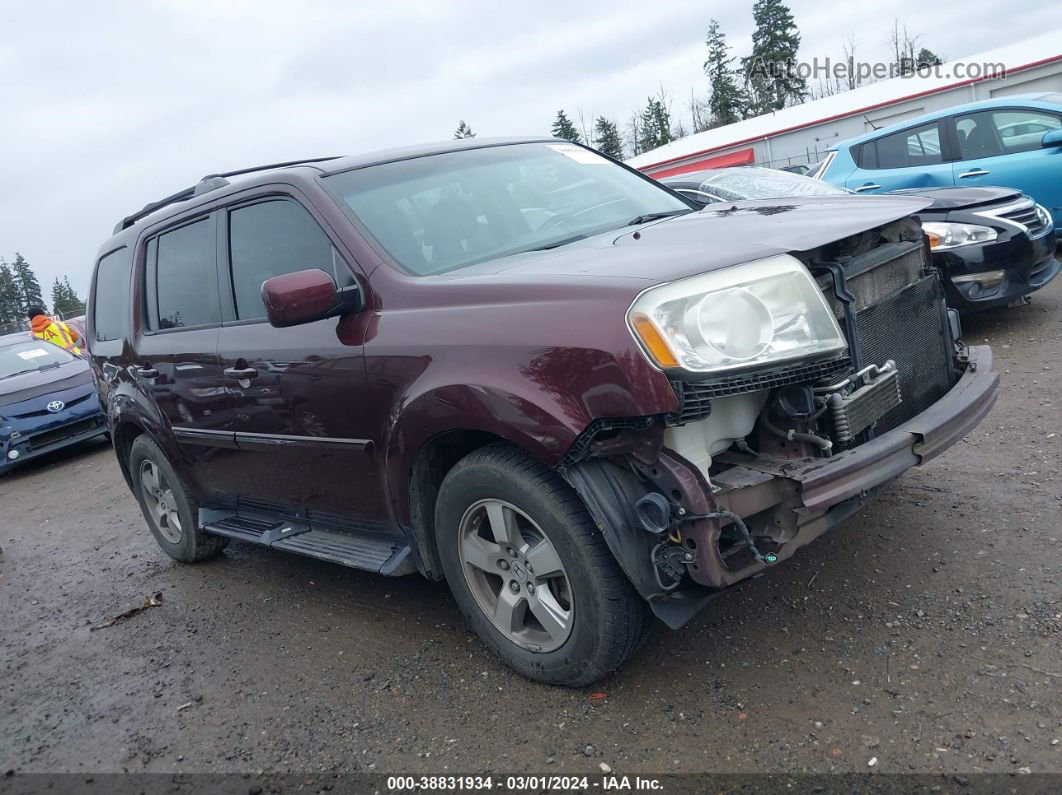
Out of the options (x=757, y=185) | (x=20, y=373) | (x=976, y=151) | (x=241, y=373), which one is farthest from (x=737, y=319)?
(x=20, y=373)

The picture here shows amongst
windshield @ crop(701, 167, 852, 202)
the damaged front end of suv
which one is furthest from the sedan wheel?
windshield @ crop(701, 167, 852, 202)

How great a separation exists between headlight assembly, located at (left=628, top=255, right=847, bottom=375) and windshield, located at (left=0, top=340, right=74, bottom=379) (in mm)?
10264

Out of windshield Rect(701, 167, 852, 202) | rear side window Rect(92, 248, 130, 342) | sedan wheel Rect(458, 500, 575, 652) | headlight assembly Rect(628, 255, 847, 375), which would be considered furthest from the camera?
windshield Rect(701, 167, 852, 202)

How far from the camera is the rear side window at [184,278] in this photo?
4.21 metres

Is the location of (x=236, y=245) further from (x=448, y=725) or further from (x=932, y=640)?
(x=932, y=640)

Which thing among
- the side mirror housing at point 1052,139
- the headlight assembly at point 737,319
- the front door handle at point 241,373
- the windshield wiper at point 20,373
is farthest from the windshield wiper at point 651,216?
the windshield wiper at point 20,373

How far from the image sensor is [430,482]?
3238 millimetres

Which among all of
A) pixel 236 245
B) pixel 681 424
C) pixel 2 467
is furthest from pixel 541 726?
pixel 2 467

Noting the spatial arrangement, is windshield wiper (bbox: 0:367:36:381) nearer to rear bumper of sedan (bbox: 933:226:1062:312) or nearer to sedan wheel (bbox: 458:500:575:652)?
sedan wheel (bbox: 458:500:575:652)

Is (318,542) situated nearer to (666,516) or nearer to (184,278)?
(184,278)

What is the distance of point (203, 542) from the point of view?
5.06m

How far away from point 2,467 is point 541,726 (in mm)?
8853

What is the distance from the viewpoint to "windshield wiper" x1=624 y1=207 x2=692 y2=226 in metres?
3.73

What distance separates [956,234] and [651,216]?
146 inches
